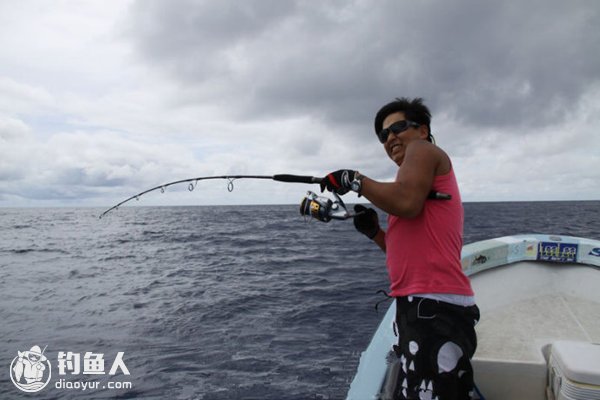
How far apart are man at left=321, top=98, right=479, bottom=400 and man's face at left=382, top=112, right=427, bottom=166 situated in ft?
0.65

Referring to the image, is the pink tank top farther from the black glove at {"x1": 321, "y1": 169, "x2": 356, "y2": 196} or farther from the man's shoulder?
the black glove at {"x1": 321, "y1": 169, "x2": 356, "y2": 196}

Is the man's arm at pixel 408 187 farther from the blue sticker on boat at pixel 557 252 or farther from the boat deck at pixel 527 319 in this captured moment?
the blue sticker on boat at pixel 557 252

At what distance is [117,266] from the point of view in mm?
17781

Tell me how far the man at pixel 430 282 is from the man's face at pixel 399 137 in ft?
0.65

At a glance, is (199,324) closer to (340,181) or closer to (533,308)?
(533,308)

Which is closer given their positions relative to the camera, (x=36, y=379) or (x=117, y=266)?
(x=36, y=379)

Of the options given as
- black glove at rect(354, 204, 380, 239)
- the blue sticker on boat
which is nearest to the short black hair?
black glove at rect(354, 204, 380, 239)

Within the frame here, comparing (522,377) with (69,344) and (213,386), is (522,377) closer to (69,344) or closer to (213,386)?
(213,386)

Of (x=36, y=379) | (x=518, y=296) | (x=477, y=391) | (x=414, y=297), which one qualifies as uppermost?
(x=414, y=297)

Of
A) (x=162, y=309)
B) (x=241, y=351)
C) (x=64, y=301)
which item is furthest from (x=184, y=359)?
(x=64, y=301)

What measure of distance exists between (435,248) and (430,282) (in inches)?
7.4

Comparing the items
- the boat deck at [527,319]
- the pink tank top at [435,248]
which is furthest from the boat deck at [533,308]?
the pink tank top at [435,248]

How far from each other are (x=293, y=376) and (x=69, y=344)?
5.04 m

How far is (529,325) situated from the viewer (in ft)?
14.3
